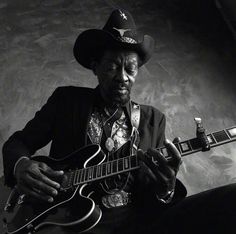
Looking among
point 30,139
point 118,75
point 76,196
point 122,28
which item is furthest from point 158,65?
point 76,196

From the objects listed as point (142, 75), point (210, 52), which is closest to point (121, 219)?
point (142, 75)

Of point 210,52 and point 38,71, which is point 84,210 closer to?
point 38,71

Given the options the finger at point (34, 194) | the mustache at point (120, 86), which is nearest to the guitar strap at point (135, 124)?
the mustache at point (120, 86)

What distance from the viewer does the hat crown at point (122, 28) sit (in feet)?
4.78

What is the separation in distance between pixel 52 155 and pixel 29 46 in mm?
1297

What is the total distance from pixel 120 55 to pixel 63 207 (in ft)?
2.00

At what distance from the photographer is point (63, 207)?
114 centimetres

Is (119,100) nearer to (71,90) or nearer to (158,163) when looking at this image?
(71,90)

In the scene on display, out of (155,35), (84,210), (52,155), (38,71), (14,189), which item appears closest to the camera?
(84,210)

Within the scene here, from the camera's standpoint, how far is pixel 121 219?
1161 millimetres

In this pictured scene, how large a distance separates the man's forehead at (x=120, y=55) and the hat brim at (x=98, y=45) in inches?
0.8

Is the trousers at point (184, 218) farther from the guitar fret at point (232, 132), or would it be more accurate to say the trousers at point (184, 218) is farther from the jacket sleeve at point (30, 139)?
the jacket sleeve at point (30, 139)

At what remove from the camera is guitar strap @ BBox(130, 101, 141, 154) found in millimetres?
1364

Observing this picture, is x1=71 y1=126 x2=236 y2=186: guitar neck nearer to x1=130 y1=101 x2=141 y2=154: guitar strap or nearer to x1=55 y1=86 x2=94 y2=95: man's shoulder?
x1=130 y1=101 x2=141 y2=154: guitar strap
